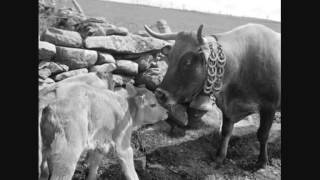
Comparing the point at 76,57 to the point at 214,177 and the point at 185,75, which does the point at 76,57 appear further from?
the point at 214,177

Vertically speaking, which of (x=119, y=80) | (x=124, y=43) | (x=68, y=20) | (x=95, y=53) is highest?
(x=68, y=20)

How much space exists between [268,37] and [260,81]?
1.94ft

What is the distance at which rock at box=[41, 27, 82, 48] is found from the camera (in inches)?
214

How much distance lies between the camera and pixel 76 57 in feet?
17.8

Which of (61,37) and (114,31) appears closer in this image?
(61,37)

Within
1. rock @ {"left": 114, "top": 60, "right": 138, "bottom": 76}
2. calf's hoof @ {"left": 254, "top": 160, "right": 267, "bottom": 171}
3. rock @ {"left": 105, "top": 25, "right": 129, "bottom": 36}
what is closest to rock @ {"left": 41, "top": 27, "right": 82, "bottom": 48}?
rock @ {"left": 105, "top": 25, "right": 129, "bottom": 36}

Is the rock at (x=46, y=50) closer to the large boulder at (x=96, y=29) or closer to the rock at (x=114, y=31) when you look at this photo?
the large boulder at (x=96, y=29)

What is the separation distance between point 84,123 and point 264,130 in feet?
8.58

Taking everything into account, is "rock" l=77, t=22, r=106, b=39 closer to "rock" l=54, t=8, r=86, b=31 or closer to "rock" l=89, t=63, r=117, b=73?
"rock" l=54, t=8, r=86, b=31

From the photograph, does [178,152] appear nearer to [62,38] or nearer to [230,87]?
[230,87]

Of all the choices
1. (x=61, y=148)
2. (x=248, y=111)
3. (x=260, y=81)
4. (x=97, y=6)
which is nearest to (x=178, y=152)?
(x=248, y=111)

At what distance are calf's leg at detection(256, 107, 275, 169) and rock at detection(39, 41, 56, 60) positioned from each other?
2702 mm

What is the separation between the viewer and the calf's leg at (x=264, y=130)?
16.8 feet

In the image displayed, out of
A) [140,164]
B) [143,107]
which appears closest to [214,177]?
[140,164]
